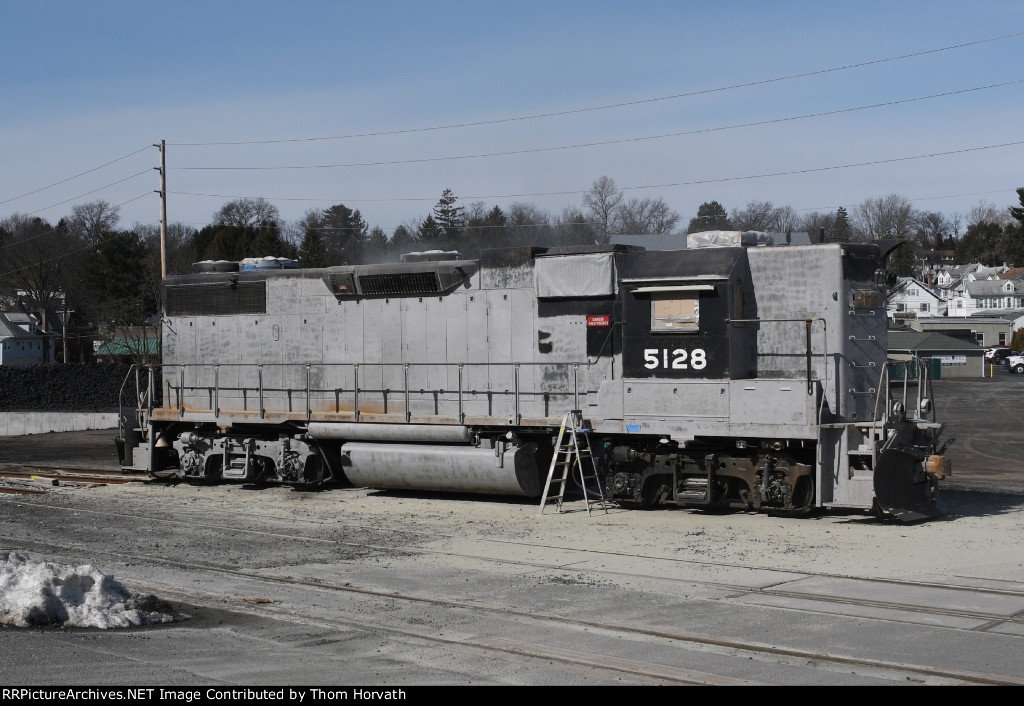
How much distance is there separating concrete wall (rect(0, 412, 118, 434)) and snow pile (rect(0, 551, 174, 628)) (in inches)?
1134

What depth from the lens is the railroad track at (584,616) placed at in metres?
6.59

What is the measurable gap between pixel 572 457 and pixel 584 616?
7082 millimetres

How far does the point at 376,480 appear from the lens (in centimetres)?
1587

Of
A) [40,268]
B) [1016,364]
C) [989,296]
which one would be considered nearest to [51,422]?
[40,268]

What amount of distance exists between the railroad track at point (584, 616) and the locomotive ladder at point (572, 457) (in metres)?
2.38

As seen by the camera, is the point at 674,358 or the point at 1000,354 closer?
the point at 674,358

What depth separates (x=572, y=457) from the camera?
1518 cm

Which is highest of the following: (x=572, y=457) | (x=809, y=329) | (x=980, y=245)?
(x=980, y=245)

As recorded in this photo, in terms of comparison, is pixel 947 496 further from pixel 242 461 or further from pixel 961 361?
pixel 961 361

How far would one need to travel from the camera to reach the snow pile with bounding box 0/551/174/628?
7793mm

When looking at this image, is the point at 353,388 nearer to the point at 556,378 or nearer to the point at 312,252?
the point at 556,378

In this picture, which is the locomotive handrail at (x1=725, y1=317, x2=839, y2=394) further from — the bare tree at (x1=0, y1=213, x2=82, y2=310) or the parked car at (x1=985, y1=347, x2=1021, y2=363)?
the bare tree at (x1=0, y1=213, x2=82, y2=310)

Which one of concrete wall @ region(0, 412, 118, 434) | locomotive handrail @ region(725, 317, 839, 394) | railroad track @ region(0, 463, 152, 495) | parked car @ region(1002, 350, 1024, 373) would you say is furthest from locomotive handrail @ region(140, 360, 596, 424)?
parked car @ region(1002, 350, 1024, 373)

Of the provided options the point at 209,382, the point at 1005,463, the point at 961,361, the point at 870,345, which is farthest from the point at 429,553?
the point at 961,361
